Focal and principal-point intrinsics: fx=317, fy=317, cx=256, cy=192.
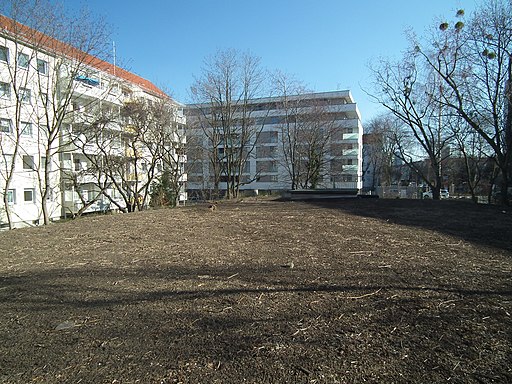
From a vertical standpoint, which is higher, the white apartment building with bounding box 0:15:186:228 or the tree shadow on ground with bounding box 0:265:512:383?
the white apartment building with bounding box 0:15:186:228

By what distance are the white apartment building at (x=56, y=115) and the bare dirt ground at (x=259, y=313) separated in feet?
45.0

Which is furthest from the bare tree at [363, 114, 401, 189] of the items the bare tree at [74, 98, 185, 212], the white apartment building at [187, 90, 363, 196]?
the bare tree at [74, 98, 185, 212]

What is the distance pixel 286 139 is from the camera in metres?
34.7

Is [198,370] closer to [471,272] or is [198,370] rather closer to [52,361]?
[52,361]

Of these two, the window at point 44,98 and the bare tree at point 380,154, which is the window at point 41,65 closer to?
the window at point 44,98

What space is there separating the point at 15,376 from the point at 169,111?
2316 cm

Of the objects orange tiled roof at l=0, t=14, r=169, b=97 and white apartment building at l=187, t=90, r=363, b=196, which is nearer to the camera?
orange tiled roof at l=0, t=14, r=169, b=97

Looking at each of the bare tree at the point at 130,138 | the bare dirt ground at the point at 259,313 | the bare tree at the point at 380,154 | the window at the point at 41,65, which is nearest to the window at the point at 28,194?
the bare tree at the point at 130,138

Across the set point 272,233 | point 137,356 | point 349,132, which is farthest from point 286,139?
point 137,356

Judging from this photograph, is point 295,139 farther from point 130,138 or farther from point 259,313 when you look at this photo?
point 259,313

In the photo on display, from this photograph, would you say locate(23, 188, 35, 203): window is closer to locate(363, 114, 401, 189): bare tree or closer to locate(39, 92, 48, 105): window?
locate(39, 92, 48, 105): window

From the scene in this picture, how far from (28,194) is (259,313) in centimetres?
3066

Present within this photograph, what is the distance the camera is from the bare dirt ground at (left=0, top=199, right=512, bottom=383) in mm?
2100

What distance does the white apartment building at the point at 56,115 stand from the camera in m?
16.0
